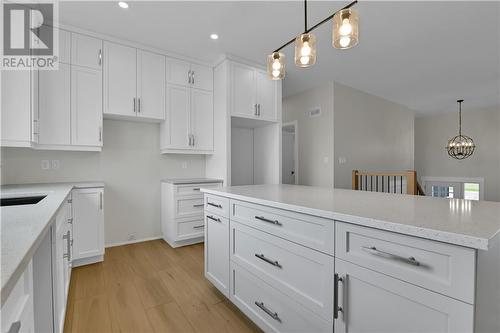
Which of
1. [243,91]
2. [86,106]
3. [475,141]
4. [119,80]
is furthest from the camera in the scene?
[475,141]

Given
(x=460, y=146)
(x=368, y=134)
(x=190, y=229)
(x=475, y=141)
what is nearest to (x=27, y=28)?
(x=190, y=229)

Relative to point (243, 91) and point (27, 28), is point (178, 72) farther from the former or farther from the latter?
point (27, 28)

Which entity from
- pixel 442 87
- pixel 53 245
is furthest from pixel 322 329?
pixel 442 87

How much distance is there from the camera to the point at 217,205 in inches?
74.9

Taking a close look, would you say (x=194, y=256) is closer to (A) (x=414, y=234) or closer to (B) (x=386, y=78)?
(A) (x=414, y=234)

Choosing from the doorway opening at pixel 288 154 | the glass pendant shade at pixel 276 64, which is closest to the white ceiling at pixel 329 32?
the glass pendant shade at pixel 276 64

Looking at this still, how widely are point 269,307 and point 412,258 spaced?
0.91 m

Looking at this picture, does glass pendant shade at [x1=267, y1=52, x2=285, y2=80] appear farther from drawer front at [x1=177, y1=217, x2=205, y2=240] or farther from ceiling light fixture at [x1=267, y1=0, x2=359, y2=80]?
drawer front at [x1=177, y1=217, x2=205, y2=240]

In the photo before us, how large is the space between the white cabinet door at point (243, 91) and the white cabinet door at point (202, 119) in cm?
44

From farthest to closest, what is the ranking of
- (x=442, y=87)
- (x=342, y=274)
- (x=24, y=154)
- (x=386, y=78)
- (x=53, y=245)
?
(x=442, y=87) < (x=386, y=78) < (x=24, y=154) < (x=53, y=245) < (x=342, y=274)

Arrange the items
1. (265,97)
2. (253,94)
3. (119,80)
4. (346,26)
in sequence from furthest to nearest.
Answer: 1. (265,97)
2. (253,94)
3. (119,80)
4. (346,26)

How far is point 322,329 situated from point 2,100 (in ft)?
9.96

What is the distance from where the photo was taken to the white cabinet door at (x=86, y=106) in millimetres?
2676

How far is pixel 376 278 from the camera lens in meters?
0.92
